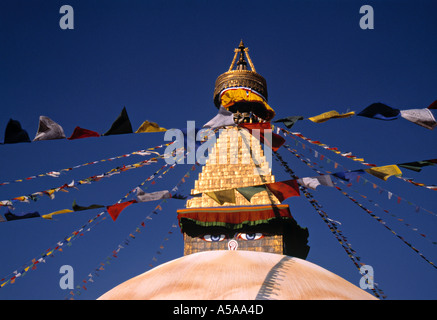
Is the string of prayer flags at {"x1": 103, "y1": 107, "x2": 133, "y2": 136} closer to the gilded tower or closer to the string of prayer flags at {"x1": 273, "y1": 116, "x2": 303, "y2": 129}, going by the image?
the string of prayer flags at {"x1": 273, "y1": 116, "x2": 303, "y2": 129}

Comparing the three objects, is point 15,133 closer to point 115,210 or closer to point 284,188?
point 115,210

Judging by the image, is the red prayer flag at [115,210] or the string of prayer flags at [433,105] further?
the red prayer flag at [115,210]

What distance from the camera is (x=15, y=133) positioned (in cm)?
503

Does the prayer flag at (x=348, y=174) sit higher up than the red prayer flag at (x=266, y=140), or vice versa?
the red prayer flag at (x=266, y=140)

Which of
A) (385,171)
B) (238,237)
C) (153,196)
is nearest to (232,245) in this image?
(238,237)

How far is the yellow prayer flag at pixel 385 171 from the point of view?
5.32 metres

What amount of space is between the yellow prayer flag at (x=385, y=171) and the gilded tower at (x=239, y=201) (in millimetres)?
3009

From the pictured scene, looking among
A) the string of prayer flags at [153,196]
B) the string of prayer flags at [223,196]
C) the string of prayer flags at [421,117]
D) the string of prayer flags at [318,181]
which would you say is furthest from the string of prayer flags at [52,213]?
the string of prayer flags at [421,117]

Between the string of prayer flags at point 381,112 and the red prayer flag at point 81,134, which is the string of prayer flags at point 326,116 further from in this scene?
the red prayer flag at point 81,134

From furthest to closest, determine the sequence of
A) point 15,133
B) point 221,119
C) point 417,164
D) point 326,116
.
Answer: point 221,119 < point 326,116 < point 417,164 < point 15,133

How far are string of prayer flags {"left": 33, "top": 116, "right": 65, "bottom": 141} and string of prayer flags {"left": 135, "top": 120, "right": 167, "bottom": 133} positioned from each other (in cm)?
101

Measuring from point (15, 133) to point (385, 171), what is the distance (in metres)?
4.64
